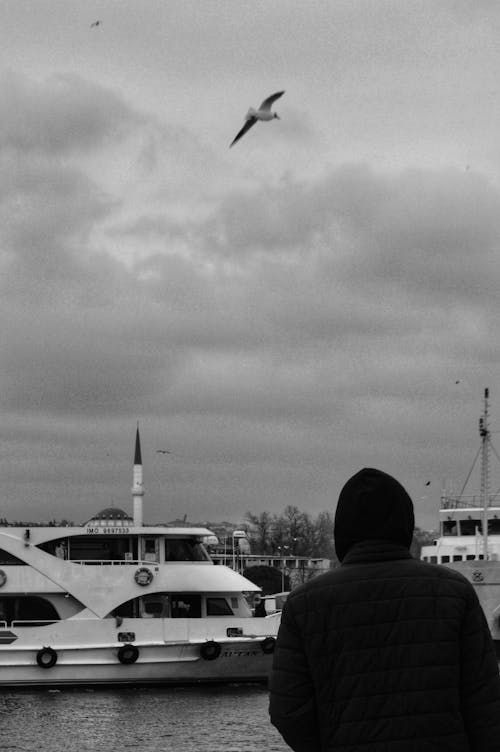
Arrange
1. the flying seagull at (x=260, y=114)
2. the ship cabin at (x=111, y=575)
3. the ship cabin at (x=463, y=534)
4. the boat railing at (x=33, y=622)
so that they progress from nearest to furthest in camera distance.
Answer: the flying seagull at (x=260, y=114) < the boat railing at (x=33, y=622) < the ship cabin at (x=111, y=575) < the ship cabin at (x=463, y=534)

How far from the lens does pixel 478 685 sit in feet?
15.3

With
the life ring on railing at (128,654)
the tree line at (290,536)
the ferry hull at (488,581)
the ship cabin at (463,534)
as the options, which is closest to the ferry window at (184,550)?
the life ring on railing at (128,654)

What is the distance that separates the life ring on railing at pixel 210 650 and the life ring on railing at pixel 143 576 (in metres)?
2.27

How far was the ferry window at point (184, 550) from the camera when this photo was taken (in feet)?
117

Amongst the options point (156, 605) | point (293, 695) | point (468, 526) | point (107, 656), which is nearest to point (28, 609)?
point (107, 656)

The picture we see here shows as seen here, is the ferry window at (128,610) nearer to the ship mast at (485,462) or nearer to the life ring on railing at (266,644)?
the life ring on railing at (266,644)

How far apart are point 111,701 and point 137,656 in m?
2.21

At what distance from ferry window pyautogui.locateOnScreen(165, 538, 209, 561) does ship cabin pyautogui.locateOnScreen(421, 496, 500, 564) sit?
2533 cm

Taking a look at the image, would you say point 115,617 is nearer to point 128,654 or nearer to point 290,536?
point 128,654

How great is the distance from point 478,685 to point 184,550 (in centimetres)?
3139

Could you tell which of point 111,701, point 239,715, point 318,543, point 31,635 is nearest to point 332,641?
point 239,715

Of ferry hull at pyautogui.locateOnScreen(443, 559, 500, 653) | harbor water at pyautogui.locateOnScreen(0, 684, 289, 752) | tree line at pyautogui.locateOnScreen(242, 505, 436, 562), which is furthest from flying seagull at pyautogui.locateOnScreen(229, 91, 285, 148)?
tree line at pyautogui.locateOnScreen(242, 505, 436, 562)

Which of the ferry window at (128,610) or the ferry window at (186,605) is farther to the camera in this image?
the ferry window at (186,605)

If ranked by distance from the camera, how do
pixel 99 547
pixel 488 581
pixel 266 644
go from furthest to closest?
pixel 488 581, pixel 99 547, pixel 266 644
